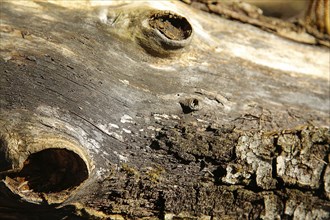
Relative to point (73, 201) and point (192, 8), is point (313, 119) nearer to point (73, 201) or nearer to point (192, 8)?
point (192, 8)

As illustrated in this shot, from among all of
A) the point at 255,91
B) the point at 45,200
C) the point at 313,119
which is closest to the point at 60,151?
the point at 45,200

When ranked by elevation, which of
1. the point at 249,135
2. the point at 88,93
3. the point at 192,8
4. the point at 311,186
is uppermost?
the point at 192,8

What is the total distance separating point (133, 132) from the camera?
1639mm

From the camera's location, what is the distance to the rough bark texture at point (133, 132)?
1.52 metres

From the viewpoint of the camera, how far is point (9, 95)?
1.51m

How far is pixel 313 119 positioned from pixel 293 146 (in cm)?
27

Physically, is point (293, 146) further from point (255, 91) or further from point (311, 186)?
point (255, 91)

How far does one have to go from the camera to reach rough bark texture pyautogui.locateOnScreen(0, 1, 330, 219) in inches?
60.0

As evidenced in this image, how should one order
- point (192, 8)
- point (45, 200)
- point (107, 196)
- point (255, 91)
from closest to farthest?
point (45, 200) → point (107, 196) → point (255, 91) → point (192, 8)

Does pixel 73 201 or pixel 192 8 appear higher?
pixel 192 8

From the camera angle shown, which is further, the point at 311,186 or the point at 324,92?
the point at 324,92

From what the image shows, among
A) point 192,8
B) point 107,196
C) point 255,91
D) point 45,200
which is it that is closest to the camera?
point 45,200

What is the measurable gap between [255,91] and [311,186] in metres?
0.44

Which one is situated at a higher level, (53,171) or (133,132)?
(133,132)
